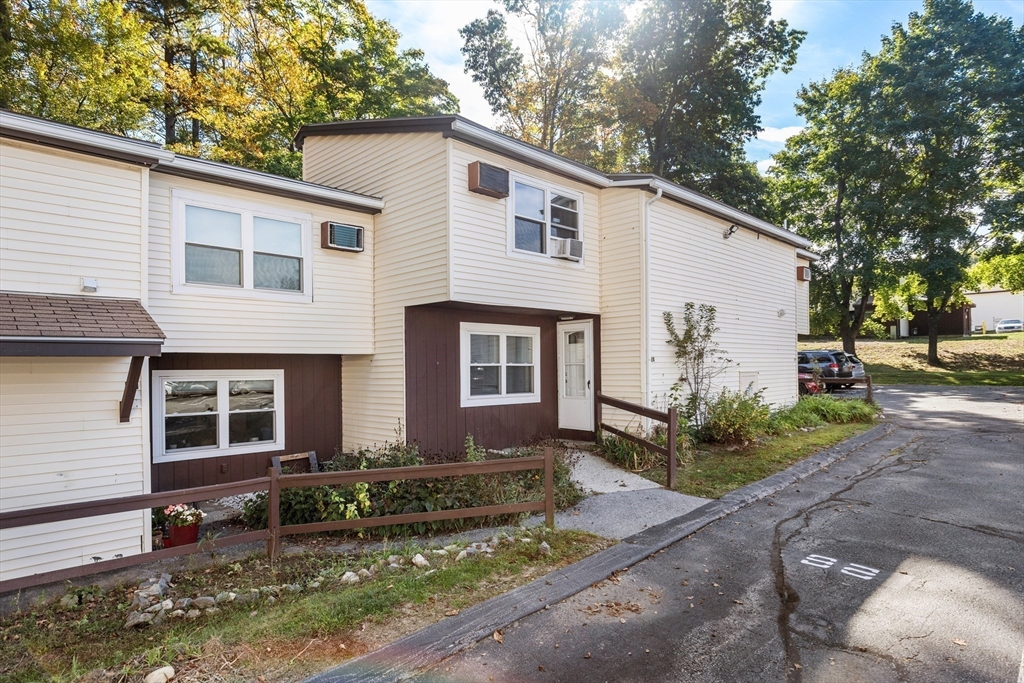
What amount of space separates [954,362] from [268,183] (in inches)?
1283

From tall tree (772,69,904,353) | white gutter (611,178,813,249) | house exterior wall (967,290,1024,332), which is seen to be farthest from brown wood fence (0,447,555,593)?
house exterior wall (967,290,1024,332)

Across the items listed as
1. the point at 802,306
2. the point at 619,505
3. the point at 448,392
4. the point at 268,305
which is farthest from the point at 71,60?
the point at 802,306

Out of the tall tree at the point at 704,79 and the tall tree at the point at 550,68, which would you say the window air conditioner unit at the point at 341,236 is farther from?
the tall tree at the point at 704,79

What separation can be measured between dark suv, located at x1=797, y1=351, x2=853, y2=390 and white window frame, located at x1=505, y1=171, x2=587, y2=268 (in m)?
14.0

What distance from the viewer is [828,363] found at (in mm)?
20484

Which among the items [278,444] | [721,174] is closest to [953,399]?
[721,174]

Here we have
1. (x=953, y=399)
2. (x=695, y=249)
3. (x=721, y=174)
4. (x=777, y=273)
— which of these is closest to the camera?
(x=695, y=249)

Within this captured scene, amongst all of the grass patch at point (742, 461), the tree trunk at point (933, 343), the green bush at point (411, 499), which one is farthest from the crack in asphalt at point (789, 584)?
the tree trunk at point (933, 343)

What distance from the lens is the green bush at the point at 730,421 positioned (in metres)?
10.5

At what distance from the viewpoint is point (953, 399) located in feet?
60.5

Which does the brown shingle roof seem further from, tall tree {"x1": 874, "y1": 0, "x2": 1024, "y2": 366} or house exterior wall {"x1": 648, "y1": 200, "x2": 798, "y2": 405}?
tall tree {"x1": 874, "y1": 0, "x2": 1024, "y2": 366}

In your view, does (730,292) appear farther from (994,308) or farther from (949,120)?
(994,308)

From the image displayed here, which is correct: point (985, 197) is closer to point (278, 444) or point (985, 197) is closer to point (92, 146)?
point (278, 444)

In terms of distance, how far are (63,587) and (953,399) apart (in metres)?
23.6
